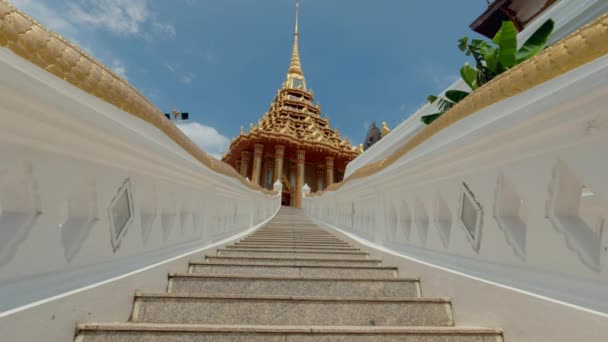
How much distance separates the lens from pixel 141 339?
3.80 ft

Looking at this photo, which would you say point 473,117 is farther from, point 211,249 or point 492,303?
point 211,249

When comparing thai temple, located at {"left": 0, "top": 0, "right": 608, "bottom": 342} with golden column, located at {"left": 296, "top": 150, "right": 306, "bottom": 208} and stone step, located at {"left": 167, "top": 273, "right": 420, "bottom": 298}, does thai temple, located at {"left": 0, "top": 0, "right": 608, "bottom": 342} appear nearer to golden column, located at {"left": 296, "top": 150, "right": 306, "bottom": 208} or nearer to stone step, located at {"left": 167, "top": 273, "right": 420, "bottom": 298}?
stone step, located at {"left": 167, "top": 273, "right": 420, "bottom": 298}

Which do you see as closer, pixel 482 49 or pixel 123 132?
pixel 123 132

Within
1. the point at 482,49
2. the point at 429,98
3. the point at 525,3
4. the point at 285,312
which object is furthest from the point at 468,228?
the point at 525,3

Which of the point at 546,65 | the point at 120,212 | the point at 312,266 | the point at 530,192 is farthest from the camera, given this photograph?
the point at 312,266

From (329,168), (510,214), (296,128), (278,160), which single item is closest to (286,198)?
(278,160)

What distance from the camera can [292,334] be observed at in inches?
47.4

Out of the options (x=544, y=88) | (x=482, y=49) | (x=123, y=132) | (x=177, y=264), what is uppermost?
(x=482, y=49)

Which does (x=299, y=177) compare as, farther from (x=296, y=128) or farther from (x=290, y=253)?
(x=290, y=253)

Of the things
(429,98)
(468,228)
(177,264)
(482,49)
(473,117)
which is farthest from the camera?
(429,98)

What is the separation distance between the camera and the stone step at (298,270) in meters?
2.13

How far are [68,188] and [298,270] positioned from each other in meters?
1.62

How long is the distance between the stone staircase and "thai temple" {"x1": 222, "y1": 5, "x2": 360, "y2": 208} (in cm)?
1598

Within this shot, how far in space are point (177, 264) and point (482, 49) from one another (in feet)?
14.0
